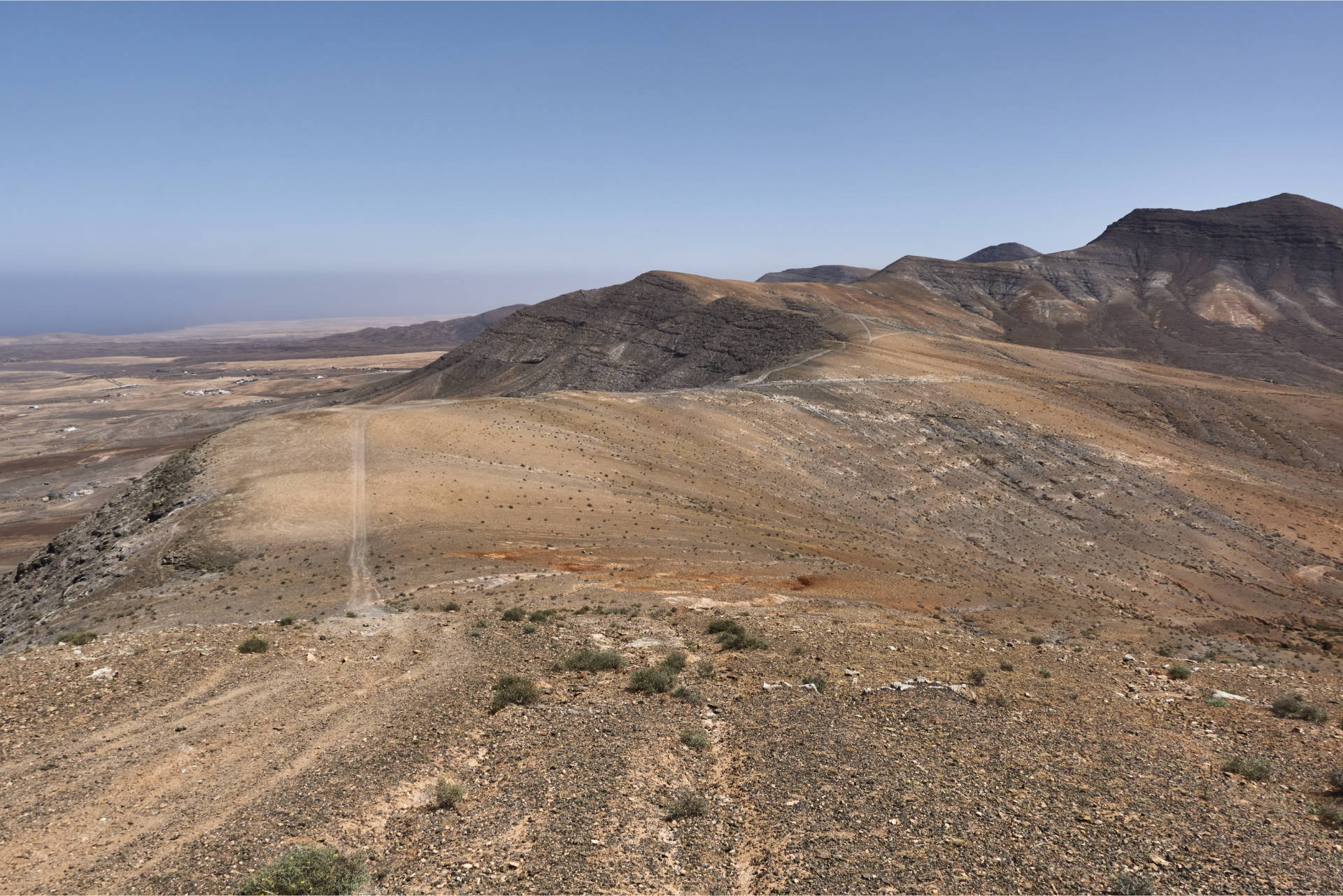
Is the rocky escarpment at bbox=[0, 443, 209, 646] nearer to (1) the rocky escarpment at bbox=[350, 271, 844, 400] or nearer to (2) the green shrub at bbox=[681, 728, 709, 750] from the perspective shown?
(2) the green shrub at bbox=[681, 728, 709, 750]

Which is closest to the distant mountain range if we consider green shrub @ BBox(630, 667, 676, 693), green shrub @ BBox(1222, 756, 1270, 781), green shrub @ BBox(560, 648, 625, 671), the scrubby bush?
green shrub @ BBox(560, 648, 625, 671)

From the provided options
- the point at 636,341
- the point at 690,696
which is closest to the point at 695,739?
the point at 690,696

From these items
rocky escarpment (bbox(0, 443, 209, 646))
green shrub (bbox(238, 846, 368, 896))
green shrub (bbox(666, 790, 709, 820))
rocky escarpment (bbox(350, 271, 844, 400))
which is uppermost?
rocky escarpment (bbox(350, 271, 844, 400))

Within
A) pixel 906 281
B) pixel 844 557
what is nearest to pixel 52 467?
pixel 844 557

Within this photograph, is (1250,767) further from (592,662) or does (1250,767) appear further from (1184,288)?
(1184,288)

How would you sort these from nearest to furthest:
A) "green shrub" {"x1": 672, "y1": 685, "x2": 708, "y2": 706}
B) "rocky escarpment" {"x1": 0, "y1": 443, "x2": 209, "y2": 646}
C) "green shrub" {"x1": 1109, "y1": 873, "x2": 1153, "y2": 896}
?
"green shrub" {"x1": 1109, "y1": 873, "x2": 1153, "y2": 896}
"green shrub" {"x1": 672, "y1": 685, "x2": 708, "y2": 706}
"rocky escarpment" {"x1": 0, "y1": 443, "x2": 209, "y2": 646}

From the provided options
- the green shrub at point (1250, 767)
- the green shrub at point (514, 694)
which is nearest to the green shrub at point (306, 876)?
the green shrub at point (514, 694)

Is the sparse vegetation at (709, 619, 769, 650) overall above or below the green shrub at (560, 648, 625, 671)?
below

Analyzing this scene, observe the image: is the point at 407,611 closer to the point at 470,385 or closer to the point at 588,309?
the point at 470,385
